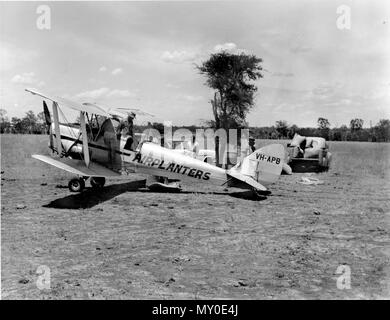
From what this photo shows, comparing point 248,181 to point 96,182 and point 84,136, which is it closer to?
point 84,136

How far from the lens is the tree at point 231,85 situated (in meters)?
23.3

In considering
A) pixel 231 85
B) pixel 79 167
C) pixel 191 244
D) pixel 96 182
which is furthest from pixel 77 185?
pixel 231 85

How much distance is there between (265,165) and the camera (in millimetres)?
10500

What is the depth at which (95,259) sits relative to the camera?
5.38 metres

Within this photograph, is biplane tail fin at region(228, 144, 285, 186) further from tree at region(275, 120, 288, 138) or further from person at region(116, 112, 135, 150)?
tree at region(275, 120, 288, 138)

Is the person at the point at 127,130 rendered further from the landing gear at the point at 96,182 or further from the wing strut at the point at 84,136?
the wing strut at the point at 84,136

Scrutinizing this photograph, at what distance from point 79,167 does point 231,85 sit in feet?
49.3

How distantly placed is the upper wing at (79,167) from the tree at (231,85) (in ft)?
42.1

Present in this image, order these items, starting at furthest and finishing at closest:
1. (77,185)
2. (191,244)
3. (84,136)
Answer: (77,185)
(84,136)
(191,244)

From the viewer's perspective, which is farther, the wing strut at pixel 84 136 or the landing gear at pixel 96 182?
the landing gear at pixel 96 182

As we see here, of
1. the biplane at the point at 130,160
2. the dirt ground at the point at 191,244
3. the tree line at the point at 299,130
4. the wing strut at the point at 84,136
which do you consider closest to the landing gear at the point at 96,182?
the biplane at the point at 130,160

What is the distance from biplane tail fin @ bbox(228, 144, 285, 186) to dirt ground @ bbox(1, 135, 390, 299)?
0.61 metres

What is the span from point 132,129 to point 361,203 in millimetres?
7057

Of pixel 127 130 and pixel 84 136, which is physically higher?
pixel 127 130
